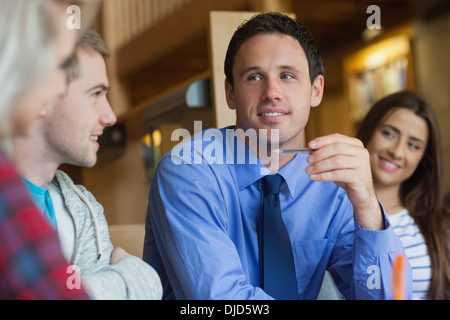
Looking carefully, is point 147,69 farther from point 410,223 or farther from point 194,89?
point 410,223

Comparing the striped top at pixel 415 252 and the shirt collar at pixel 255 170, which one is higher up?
the shirt collar at pixel 255 170

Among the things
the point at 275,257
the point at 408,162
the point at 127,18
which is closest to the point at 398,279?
the point at 275,257

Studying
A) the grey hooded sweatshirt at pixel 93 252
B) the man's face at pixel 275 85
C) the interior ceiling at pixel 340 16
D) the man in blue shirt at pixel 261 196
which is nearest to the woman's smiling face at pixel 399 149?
the man in blue shirt at pixel 261 196

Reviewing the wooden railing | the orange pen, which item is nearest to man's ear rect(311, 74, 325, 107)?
the orange pen

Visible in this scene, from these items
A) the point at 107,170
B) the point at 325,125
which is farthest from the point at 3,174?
the point at 325,125

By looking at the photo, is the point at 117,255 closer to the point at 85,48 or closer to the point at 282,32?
the point at 85,48

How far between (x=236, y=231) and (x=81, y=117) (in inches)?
15.9

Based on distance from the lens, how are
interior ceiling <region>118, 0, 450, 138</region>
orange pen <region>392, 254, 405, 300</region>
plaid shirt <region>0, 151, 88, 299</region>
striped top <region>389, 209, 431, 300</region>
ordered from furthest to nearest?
interior ceiling <region>118, 0, 450, 138</region>, striped top <region>389, 209, 431, 300</region>, orange pen <region>392, 254, 405, 300</region>, plaid shirt <region>0, 151, 88, 299</region>

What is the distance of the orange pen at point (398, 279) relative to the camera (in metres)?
1.02

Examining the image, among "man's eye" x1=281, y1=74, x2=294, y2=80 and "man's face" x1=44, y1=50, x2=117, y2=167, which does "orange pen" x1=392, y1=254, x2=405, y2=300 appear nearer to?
"man's eye" x1=281, y1=74, x2=294, y2=80

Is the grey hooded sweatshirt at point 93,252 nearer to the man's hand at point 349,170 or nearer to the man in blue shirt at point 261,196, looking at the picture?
the man in blue shirt at point 261,196

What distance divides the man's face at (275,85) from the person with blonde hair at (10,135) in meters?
0.50

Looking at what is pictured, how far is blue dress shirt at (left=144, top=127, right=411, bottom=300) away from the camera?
0.94 metres

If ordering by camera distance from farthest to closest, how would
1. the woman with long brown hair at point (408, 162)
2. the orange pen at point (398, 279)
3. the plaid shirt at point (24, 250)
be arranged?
the woman with long brown hair at point (408, 162) → the orange pen at point (398, 279) → the plaid shirt at point (24, 250)
